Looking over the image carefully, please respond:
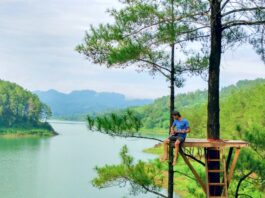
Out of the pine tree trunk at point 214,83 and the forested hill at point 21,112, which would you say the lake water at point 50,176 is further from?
the forested hill at point 21,112

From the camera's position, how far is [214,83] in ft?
30.6

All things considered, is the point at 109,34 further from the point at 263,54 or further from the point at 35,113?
the point at 35,113

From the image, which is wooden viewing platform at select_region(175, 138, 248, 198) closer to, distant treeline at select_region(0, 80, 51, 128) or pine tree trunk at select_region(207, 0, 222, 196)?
pine tree trunk at select_region(207, 0, 222, 196)

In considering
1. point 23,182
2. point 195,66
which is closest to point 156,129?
point 23,182

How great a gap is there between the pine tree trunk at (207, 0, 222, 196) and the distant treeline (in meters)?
106

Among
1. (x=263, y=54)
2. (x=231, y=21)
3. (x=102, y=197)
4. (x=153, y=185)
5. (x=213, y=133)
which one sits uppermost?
(x=231, y=21)

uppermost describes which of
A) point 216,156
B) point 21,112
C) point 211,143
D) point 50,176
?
point 21,112

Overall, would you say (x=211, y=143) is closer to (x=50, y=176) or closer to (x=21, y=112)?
(x=50, y=176)

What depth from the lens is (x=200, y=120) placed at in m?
73.8

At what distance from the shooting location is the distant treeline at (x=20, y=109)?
11362 centimetres

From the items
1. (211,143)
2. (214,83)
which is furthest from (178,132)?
(214,83)

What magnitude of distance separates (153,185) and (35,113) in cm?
10795

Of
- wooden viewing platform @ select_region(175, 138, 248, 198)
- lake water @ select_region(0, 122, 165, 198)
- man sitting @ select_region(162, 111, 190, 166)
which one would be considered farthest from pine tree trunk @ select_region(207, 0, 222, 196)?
lake water @ select_region(0, 122, 165, 198)

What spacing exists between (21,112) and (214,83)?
113 m
